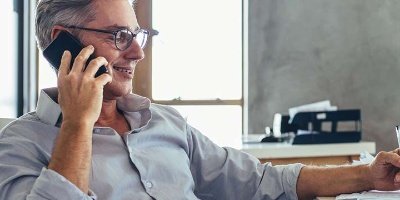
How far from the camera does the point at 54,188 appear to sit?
105 centimetres

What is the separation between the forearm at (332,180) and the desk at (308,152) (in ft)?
3.85

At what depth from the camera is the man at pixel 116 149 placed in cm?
113

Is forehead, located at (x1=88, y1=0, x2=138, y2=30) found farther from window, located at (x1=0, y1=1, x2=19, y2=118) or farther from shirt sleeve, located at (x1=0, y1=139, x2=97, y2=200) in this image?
window, located at (x1=0, y1=1, x2=19, y2=118)

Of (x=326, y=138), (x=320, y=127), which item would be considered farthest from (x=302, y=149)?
(x=320, y=127)

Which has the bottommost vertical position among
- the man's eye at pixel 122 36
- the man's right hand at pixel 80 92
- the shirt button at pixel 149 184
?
the shirt button at pixel 149 184

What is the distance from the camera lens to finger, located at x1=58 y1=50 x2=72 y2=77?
1214 millimetres

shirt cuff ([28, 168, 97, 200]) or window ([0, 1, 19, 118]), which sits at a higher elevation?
window ([0, 1, 19, 118])

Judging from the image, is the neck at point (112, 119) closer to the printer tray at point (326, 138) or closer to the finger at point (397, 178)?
the finger at point (397, 178)

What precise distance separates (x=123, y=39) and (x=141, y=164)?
1.14 ft

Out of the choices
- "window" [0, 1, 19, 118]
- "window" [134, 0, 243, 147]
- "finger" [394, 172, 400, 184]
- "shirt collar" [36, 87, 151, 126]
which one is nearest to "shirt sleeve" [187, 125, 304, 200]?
"shirt collar" [36, 87, 151, 126]

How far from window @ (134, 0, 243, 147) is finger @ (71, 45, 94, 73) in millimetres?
2879

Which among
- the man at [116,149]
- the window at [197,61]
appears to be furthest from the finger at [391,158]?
the window at [197,61]

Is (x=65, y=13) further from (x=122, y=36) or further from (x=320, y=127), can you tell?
(x=320, y=127)

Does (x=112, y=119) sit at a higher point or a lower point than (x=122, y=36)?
lower
